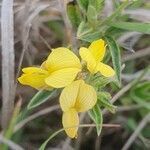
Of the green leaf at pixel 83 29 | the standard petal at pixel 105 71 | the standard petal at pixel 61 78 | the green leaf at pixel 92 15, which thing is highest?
the green leaf at pixel 92 15

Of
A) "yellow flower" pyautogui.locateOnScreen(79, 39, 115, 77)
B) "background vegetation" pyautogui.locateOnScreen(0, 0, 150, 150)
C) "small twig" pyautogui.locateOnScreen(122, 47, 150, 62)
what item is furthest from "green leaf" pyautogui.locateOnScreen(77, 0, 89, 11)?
"small twig" pyautogui.locateOnScreen(122, 47, 150, 62)

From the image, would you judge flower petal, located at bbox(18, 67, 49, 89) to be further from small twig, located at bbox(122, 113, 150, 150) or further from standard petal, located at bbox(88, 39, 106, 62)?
small twig, located at bbox(122, 113, 150, 150)

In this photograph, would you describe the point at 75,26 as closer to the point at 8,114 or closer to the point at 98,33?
the point at 98,33

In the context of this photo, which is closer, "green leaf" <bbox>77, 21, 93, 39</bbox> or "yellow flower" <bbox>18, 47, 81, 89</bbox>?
"yellow flower" <bbox>18, 47, 81, 89</bbox>

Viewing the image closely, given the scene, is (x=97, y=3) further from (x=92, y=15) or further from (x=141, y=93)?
(x=141, y=93)

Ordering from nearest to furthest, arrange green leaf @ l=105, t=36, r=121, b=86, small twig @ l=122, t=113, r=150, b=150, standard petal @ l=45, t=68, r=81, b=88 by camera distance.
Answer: standard petal @ l=45, t=68, r=81, b=88 < green leaf @ l=105, t=36, r=121, b=86 < small twig @ l=122, t=113, r=150, b=150

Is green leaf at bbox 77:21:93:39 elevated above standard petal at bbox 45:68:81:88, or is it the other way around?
green leaf at bbox 77:21:93:39

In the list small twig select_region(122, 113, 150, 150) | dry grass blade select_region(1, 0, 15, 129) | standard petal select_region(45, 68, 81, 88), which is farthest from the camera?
small twig select_region(122, 113, 150, 150)

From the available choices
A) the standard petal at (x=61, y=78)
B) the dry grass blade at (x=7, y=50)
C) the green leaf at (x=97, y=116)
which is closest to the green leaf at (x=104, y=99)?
the green leaf at (x=97, y=116)

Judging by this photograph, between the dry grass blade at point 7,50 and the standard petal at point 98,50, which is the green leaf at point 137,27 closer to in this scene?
the standard petal at point 98,50
